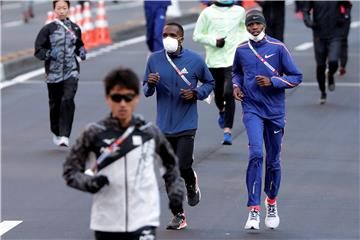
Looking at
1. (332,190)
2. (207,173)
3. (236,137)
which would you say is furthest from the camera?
(236,137)

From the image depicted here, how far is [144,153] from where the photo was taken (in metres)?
7.87

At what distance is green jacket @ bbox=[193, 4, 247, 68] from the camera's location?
644 inches

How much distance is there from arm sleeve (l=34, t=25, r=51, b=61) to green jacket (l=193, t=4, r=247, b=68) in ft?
5.85

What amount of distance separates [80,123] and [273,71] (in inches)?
283

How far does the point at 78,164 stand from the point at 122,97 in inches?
19.4

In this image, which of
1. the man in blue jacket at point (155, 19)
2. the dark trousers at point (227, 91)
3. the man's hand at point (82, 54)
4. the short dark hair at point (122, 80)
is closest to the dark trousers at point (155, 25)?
the man in blue jacket at point (155, 19)

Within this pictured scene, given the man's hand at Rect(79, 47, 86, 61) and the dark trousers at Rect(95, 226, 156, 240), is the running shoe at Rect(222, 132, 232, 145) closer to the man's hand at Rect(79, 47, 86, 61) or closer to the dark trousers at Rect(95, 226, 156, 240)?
the man's hand at Rect(79, 47, 86, 61)

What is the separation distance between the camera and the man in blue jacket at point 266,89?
11.7 meters

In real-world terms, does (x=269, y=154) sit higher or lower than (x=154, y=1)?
higher

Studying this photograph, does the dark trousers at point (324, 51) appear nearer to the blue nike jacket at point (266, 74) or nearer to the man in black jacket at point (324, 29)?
the man in black jacket at point (324, 29)

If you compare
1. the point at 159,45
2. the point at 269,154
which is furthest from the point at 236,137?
the point at 159,45

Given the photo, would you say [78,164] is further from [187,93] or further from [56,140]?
[56,140]

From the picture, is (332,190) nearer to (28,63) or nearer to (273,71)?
(273,71)

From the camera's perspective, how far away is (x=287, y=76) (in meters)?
11.7
